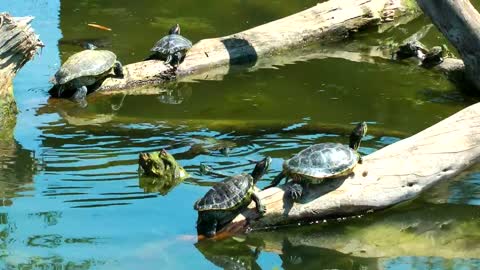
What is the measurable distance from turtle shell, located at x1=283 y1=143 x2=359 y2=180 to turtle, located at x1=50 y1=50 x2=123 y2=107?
3.53m

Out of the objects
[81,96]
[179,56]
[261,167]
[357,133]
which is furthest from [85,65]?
[357,133]

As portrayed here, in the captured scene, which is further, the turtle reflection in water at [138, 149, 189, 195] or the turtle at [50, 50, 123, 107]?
the turtle at [50, 50, 123, 107]

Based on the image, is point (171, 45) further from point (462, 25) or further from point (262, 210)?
point (262, 210)

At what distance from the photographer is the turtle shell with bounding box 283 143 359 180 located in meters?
5.40

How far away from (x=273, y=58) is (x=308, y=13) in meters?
0.90

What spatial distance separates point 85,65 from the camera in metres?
8.48

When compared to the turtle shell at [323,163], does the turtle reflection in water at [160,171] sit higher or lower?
lower

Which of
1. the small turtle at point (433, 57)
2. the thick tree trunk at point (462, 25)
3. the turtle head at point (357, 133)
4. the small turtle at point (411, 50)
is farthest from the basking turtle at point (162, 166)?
the small turtle at point (411, 50)

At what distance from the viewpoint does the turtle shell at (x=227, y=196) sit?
5.19 meters

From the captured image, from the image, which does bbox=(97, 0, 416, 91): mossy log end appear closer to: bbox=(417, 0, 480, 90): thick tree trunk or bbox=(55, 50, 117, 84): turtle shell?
bbox=(55, 50, 117, 84): turtle shell

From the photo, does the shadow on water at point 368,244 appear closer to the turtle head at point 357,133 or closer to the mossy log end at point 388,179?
the mossy log end at point 388,179

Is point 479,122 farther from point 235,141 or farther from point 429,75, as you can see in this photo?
point 429,75

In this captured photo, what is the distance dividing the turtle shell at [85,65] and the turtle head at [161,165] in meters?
2.27

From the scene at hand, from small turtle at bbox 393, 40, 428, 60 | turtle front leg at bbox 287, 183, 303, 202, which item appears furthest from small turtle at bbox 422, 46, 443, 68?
turtle front leg at bbox 287, 183, 303, 202
